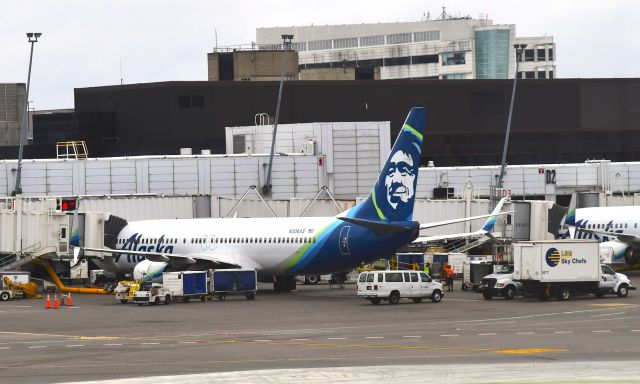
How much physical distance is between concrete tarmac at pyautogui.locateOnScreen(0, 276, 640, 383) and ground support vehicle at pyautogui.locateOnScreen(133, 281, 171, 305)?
0.98 meters

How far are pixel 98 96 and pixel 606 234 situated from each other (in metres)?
62.4

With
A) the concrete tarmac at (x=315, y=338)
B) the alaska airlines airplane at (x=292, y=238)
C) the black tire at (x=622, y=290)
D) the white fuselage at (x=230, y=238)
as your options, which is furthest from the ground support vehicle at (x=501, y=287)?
the white fuselage at (x=230, y=238)

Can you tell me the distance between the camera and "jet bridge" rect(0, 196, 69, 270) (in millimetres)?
78750

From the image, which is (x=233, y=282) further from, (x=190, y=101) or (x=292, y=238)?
(x=190, y=101)

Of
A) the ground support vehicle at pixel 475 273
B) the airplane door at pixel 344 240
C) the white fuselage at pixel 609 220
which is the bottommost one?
the ground support vehicle at pixel 475 273

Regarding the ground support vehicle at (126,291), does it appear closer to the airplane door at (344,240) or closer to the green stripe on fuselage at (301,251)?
the green stripe on fuselage at (301,251)

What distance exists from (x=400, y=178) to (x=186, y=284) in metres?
12.6

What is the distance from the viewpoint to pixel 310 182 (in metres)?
100

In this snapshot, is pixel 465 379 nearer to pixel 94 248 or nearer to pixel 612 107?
pixel 94 248

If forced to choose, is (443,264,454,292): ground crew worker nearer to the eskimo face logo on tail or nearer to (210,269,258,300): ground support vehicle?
the eskimo face logo on tail

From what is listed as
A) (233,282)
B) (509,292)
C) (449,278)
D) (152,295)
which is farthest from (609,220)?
(152,295)

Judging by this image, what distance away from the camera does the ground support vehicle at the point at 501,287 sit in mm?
68375

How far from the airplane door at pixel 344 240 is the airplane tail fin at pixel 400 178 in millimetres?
2089

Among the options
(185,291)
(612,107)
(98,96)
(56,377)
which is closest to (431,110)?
(612,107)
